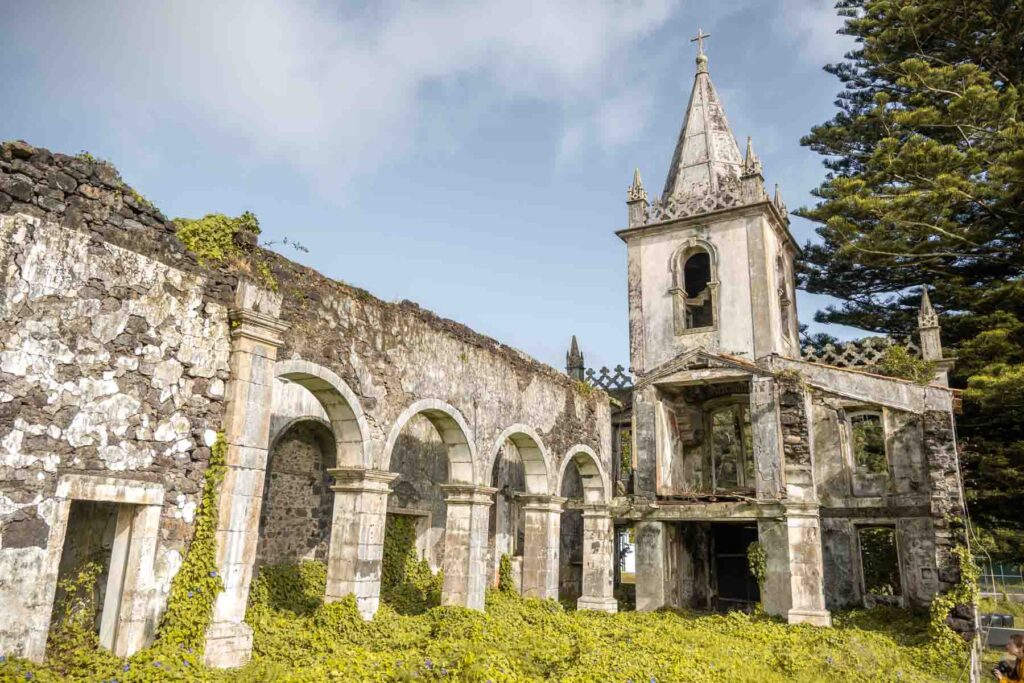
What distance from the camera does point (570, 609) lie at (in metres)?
18.3

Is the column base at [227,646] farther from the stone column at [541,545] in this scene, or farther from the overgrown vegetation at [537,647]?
the stone column at [541,545]

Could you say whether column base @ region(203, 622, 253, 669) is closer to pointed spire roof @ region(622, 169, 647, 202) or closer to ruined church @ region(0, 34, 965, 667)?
ruined church @ region(0, 34, 965, 667)

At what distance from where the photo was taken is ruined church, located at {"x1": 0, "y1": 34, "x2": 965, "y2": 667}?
704 cm

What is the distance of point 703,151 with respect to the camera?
68.4 ft

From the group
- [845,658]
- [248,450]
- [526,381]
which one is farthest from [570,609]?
[248,450]

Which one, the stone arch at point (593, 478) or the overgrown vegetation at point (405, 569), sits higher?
the stone arch at point (593, 478)

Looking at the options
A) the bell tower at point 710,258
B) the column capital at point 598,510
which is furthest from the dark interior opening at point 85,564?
the bell tower at point 710,258

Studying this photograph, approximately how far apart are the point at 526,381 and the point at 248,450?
323 inches

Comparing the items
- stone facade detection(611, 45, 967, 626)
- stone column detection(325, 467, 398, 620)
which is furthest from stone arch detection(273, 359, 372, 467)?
stone facade detection(611, 45, 967, 626)

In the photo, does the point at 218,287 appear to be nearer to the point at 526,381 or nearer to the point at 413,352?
the point at 413,352

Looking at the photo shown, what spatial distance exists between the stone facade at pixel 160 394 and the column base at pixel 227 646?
18mm

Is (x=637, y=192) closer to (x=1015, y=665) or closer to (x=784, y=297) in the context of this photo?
(x=784, y=297)

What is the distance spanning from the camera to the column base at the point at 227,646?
7.85 meters

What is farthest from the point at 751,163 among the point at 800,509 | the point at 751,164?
the point at 800,509
